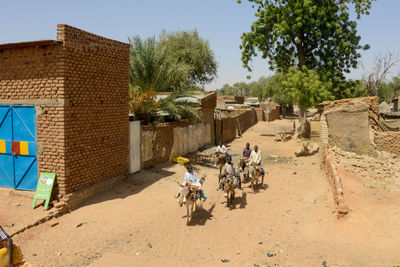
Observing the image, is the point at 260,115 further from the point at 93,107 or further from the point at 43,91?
the point at 43,91

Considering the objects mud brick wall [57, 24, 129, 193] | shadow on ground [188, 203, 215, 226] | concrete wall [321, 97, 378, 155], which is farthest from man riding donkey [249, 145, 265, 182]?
mud brick wall [57, 24, 129, 193]

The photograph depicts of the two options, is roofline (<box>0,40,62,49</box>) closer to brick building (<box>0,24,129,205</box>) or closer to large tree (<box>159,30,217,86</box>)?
brick building (<box>0,24,129,205</box>)

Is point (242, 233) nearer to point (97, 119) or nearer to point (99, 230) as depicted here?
point (99, 230)

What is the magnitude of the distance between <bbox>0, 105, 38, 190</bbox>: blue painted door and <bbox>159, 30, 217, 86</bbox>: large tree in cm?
2806

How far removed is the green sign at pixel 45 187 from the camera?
970 cm

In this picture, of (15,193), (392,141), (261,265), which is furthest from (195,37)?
(261,265)

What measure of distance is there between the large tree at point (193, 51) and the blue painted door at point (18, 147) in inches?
1105

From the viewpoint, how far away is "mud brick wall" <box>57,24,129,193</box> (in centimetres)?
1000

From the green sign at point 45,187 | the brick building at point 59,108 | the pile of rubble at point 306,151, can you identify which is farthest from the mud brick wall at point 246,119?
the green sign at point 45,187

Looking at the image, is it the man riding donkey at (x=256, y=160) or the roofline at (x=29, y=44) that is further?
the man riding donkey at (x=256, y=160)

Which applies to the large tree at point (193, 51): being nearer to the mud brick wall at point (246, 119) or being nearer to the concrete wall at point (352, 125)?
the mud brick wall at point (246, 119)

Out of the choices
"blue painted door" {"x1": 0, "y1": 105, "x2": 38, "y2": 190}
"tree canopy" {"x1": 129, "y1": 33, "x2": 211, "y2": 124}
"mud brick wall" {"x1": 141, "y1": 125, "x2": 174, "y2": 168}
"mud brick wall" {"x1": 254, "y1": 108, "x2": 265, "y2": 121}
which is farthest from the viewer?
"mud brick wall" {"x1": 254, "y1": 108, "x2": 265, "y2": 121}

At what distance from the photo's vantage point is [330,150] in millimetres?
13891

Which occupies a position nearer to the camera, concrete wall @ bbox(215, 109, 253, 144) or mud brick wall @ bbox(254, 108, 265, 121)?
concrete wall @ bbox(215, 109, 253, 144)
